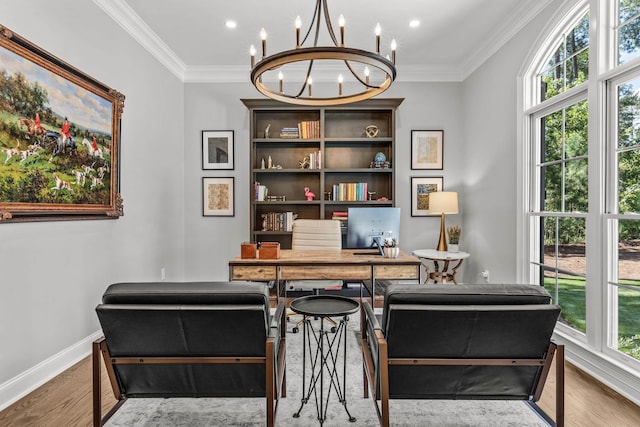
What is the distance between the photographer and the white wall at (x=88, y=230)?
86.5 inches

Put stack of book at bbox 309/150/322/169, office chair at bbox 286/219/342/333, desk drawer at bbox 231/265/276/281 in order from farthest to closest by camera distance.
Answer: stack of book at bbox 309/150/322/169, office chair at bbox 286/219/342/333, desk drawer at bbox 231/265/276/281

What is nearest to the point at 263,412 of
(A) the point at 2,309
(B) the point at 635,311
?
(A) the point at 2,309

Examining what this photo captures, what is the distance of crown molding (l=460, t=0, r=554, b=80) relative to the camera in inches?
125

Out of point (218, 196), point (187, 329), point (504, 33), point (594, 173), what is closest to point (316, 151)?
point (218, 196)

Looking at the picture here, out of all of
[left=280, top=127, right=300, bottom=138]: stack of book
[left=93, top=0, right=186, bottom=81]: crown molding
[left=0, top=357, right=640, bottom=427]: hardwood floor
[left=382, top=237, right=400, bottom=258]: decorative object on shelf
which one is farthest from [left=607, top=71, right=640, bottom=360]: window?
[left=93, top=0, right=186, bottom=81]: crown molding

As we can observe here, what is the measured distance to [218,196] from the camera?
4773 millimetres

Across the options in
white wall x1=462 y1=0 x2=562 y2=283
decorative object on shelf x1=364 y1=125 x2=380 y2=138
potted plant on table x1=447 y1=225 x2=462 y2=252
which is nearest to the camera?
white wall x1=462 y1=0 x2=562 y2=283

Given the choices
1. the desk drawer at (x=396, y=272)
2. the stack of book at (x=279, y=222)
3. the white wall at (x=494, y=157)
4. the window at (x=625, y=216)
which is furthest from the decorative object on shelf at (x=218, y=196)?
the window at (x=625, y=216)

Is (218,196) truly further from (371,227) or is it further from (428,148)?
(428,148)

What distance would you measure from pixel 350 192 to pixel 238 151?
5.09 ft

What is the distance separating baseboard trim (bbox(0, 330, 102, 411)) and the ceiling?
2732 millimetres

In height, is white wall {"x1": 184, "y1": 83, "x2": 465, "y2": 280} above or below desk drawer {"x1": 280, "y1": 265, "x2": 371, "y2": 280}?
above

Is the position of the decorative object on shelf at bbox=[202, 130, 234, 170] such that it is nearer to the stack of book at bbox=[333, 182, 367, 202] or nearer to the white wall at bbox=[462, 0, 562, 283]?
the stack of book at bbox=[333, 182, 367, 202]

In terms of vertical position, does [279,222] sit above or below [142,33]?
below
